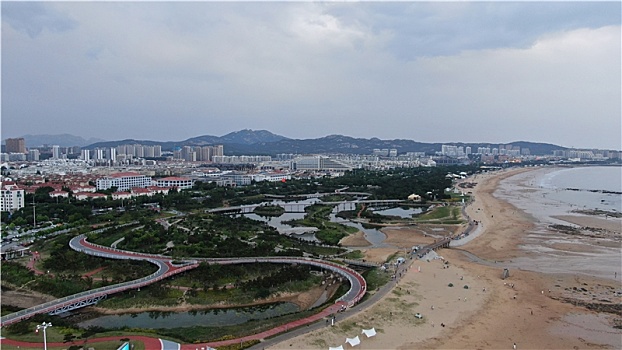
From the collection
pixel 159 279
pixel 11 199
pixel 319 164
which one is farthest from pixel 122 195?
pixel 319 164

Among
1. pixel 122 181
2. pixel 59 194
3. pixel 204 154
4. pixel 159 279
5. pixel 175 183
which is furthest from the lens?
pixel 204 154

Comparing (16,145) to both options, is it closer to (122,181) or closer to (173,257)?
(122,181)

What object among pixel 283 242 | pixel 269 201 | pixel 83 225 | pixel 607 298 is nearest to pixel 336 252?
pixel 283 242

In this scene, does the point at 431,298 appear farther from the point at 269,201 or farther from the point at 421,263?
the point at 269,201

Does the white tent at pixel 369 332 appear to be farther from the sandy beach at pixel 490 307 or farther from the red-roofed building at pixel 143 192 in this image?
the red-roofed building at pixel 143 192

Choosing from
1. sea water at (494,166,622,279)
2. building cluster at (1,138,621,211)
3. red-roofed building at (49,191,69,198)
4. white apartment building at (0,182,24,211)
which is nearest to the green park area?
red-roofed building at (49,191,69,198)

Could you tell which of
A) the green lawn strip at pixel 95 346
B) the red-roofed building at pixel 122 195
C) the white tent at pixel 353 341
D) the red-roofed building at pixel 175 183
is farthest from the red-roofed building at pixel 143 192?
Answer: the white tent at pixel 353 341

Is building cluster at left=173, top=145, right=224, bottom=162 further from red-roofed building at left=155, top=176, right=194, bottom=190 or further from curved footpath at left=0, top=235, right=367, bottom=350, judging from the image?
curved footpath at left=0, top=235, right=367, bottom=350
